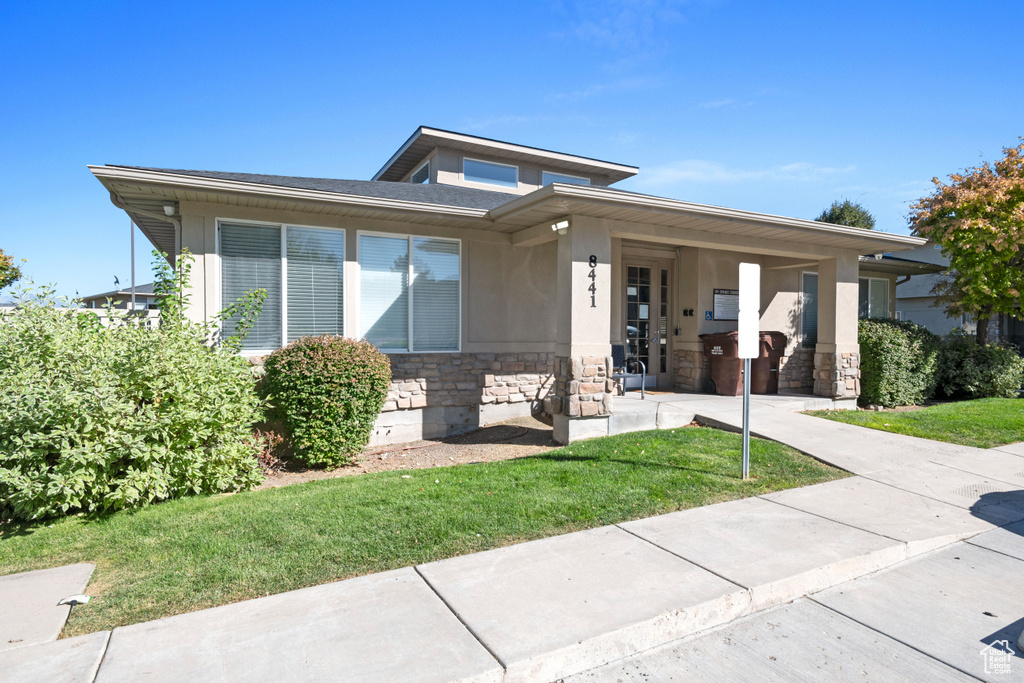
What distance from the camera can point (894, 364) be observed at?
34.7ft

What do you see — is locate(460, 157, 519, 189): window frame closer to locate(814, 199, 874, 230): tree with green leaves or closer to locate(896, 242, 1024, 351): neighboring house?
locate(896, 242, 1024, 351): neighboring house

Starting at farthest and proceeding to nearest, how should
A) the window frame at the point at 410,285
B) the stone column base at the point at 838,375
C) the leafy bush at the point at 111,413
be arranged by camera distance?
the stone column base at the point at 838,375
the window frame at the point at 410,285
the leafy bush at the point at 111,413

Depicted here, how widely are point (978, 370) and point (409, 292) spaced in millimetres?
11537

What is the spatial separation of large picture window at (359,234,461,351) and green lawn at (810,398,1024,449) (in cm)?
619

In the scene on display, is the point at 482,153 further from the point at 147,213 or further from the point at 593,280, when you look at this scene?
the point at 147,213

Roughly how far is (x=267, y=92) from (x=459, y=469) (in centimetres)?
797

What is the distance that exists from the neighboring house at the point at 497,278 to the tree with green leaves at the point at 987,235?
2230 millimetres

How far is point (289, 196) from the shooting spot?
7.04 meters

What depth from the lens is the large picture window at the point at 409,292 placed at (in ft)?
27.1

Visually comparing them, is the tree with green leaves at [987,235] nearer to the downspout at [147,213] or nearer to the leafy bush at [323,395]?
the leafy bush at [323,395]

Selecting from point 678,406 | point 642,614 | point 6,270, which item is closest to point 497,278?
point 678,406

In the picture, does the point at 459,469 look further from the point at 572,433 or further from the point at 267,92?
the point at 267,92

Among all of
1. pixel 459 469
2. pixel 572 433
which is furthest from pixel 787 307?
pixel 459 469

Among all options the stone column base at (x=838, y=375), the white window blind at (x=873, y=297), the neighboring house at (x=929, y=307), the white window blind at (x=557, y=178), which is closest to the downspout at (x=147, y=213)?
the white window blind at (x=557, y=178)
